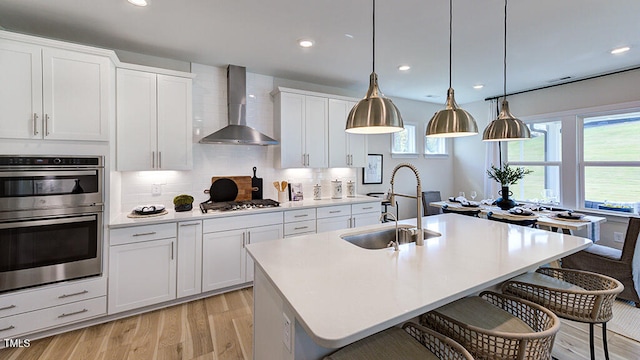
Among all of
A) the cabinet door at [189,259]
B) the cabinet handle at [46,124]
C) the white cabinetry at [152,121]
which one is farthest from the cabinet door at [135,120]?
the cabinet door at [189,259]

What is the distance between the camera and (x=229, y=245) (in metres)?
3.08

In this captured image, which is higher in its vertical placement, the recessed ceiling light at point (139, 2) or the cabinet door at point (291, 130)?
the recessed ceiling light at point (139, 2)

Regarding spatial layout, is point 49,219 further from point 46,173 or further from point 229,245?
point 229,245

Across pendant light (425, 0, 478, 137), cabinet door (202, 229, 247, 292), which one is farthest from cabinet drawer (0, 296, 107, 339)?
pendant light (425, 0, 478, 137)

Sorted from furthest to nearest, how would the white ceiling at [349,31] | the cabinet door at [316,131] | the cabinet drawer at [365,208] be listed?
the cabinet drawer at [365,208], the cabinet door at [316,131], the white ceiling at [349,31]

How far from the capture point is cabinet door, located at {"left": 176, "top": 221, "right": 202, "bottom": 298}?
2.82 meters

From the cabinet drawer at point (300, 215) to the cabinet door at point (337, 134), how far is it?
2.84ft

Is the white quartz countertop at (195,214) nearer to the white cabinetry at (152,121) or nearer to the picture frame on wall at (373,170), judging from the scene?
the white cabinetry at (152,121)

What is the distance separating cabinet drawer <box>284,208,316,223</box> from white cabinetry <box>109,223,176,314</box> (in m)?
1.25

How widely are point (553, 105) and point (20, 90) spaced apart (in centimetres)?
661

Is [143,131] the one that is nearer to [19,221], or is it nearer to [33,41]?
[33,41]

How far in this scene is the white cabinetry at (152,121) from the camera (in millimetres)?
2783

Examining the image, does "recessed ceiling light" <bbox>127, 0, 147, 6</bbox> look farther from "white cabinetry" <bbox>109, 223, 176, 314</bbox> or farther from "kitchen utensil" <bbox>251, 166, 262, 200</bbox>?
"kitchen utensil" <bbox>251, 166, 262, 200</bbox>

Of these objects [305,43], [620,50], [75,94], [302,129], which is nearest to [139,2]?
[75,94]
